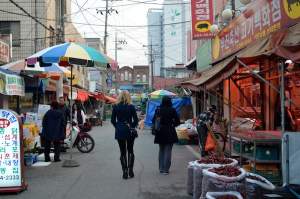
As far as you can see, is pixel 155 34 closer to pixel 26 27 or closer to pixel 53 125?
pixel 26 27

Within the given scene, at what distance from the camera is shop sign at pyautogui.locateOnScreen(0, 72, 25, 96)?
1437 cm

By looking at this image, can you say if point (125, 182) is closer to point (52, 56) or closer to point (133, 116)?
point (133, 116)

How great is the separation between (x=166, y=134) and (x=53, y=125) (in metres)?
3.96

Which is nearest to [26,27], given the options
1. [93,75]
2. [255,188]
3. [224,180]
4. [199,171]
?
[199,171]

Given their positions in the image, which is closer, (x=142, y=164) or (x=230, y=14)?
(x=142, y=164)

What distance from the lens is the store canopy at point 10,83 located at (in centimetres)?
1440

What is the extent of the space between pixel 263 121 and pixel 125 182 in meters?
5.08

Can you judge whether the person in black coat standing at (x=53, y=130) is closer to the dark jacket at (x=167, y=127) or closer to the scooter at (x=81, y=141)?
the scooter at (x=81, y=141)

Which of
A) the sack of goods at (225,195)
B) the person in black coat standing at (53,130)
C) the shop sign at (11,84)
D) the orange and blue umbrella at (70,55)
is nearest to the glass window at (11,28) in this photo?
the shop sign at (11,84)

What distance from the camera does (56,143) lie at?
14.1m

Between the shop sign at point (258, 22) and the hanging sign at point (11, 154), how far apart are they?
5.79 m

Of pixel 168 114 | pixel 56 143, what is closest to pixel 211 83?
pixel 168 114

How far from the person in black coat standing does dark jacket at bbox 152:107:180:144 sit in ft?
11.7

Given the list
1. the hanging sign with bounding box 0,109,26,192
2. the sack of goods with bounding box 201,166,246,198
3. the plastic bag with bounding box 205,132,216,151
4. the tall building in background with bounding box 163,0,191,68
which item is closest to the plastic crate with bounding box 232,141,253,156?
the sack of goods with bounding box 201,166,246,198
